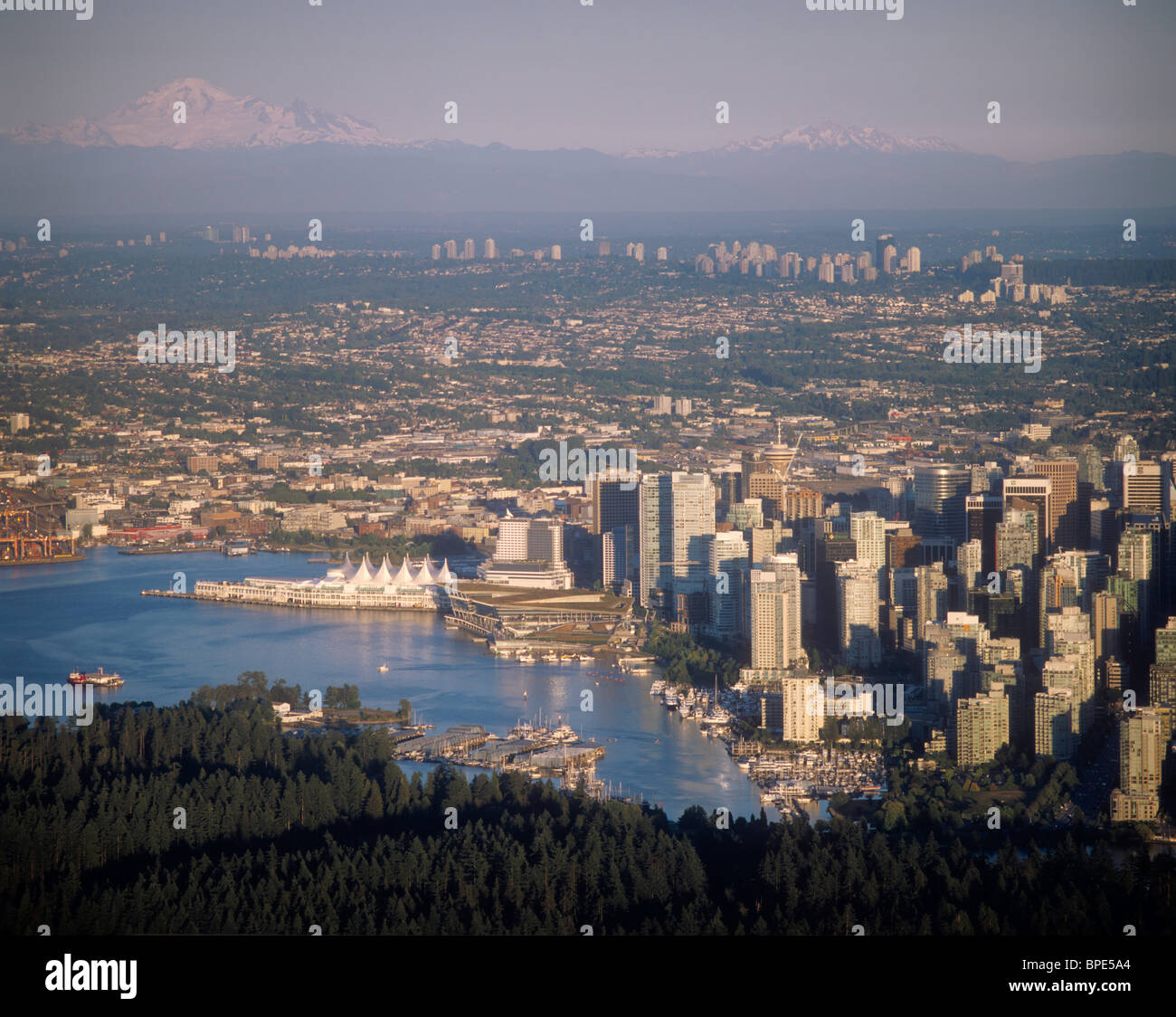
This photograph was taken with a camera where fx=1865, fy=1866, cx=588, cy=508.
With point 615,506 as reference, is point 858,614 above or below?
below

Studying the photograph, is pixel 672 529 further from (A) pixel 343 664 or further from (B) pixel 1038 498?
(A) pixel 343 664

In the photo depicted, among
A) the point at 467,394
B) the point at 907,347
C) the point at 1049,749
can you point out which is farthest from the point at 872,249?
A: the point at 1049,749

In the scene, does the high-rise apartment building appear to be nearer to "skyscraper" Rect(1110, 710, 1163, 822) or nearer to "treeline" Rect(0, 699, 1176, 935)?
"skyscraper" Rect(1110, 710, 1163, 822)

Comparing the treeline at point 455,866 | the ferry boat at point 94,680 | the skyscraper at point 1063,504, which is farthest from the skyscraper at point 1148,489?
the ferry boat at point 94,680

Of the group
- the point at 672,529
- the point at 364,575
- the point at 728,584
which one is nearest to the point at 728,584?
the point at 728,584

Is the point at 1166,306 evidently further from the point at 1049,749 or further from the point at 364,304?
the point at 364,304

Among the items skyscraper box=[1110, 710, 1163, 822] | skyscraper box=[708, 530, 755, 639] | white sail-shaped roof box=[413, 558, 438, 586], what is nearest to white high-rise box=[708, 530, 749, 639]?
skyscraper box=[708, 530, 755, 639]

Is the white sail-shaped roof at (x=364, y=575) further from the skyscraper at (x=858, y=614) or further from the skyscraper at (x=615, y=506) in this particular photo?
the skyscraper at (x=858, y=614)
